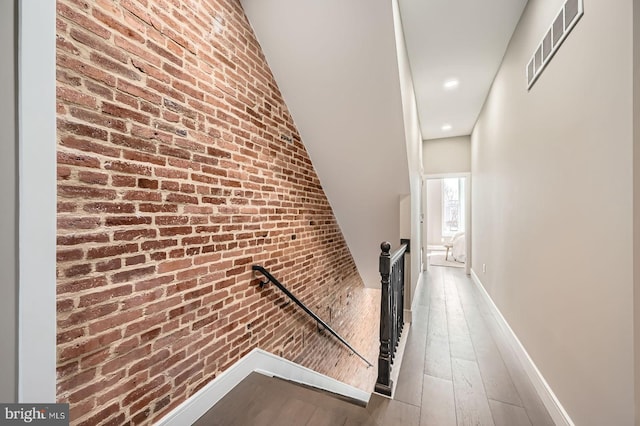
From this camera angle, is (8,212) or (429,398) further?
(429,398)

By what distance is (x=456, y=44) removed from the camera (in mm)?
2771

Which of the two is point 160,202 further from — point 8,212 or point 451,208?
point 451,208

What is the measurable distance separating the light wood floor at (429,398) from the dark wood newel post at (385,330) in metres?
0.09

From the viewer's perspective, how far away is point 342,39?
2045 mm

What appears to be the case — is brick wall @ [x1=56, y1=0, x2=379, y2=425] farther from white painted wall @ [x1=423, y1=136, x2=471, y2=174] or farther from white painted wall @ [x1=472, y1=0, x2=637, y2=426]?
white painted wall @ [x1=423, y1=136, x2=471, y2=174]

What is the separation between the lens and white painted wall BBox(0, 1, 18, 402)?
2.99ft

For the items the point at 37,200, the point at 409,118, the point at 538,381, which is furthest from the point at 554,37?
the point at 37,200

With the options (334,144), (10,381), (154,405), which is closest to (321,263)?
(334,144)

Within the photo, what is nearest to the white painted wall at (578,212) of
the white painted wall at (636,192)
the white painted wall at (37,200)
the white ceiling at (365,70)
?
the white painted wall at (636,192)

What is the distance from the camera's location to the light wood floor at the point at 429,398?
62.6 inches

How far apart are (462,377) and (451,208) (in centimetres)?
891

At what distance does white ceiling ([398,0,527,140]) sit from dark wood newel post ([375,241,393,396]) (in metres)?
2.11

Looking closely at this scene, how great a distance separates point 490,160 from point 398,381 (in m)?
3.07

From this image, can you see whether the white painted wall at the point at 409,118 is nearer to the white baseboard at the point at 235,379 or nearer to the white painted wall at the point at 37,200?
the white baseboard at the point at 235,379
